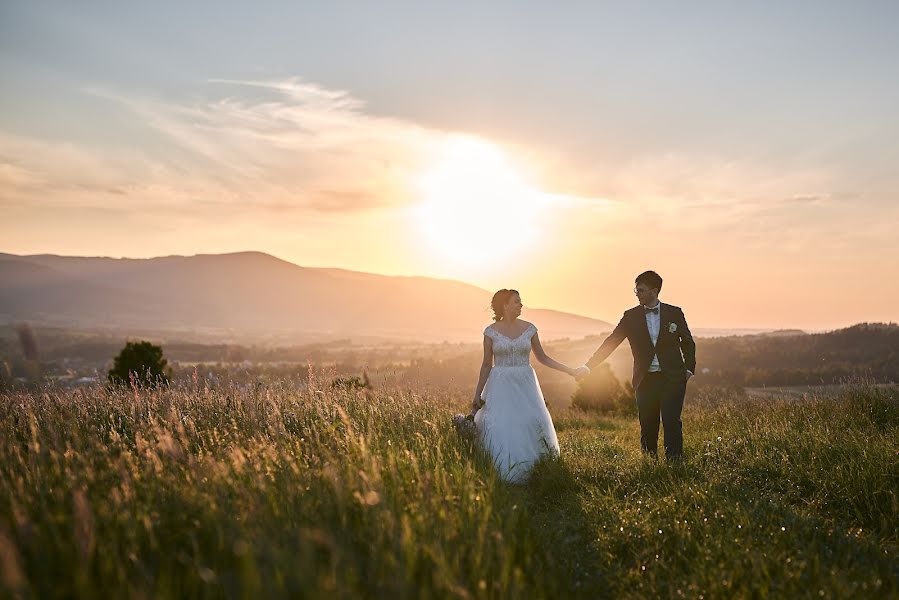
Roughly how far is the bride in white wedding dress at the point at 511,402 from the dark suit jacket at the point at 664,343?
1097mm

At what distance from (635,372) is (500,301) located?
2.23 m

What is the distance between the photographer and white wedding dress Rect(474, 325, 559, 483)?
821 centimetres

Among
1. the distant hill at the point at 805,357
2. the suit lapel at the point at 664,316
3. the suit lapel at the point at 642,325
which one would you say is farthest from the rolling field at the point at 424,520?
the distant hill at the point at 805,357

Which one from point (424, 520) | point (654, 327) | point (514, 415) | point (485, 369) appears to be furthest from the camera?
point (485, 369)

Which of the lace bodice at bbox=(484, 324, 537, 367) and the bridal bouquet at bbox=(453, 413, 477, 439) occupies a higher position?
the lace bodice at bbox=(484, 324, 537, 367)

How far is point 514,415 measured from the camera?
8461 millimetres

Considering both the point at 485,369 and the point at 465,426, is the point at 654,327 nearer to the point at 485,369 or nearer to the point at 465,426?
the point at 485,369

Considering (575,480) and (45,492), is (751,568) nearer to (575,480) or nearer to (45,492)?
(575,480)

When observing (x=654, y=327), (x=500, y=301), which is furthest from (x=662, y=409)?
(x=500, y=301)

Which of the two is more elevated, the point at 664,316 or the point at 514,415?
the point at 664,316

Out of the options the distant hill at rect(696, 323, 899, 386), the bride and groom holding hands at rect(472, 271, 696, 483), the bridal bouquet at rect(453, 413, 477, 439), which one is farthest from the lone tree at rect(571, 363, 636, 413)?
the distant hill at rect(696, 323, 899, 386)

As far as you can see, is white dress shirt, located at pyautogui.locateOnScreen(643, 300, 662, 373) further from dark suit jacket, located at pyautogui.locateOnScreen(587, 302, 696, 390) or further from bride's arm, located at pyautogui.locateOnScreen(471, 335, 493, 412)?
bride's arm, located at pyautogui.locateOnScreen(471, 335, 493, 412)

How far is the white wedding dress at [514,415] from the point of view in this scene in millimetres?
8211

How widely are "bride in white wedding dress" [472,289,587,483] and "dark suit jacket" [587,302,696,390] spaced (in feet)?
3.60
